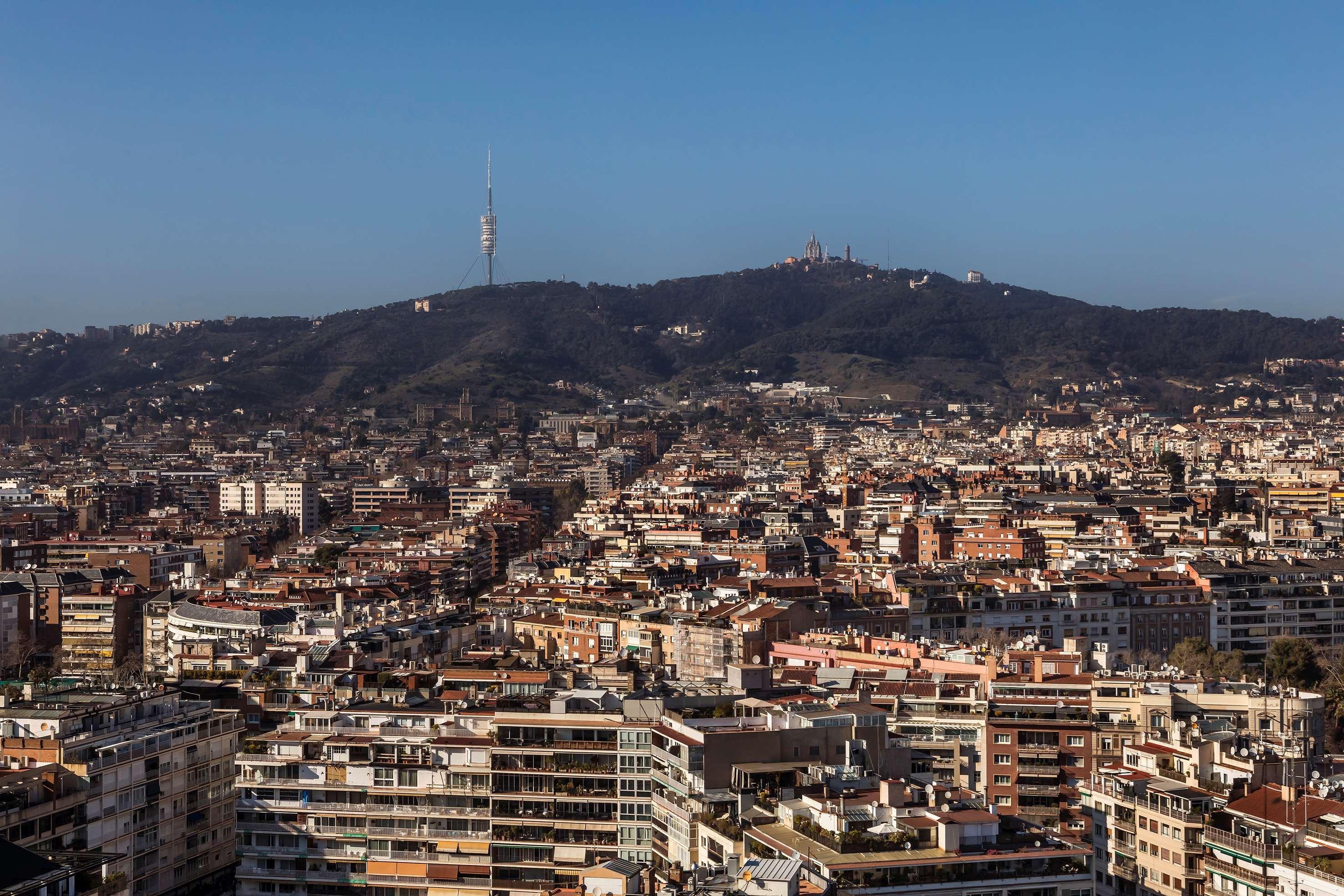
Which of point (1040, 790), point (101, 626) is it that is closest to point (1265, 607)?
point (1040, 790)

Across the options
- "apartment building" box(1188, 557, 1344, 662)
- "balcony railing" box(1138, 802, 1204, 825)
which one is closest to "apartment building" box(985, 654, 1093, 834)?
"balcony railing" box(1138, 802, 1204, 825)

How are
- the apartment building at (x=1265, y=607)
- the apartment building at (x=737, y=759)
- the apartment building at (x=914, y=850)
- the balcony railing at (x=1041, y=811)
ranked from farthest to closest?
the apartment building at (x=1265, y=607) < the balcony railing at (x=1041, y=811) < the apartment building at (x=737, y=759) < the apartment building at (x=914, y=850)

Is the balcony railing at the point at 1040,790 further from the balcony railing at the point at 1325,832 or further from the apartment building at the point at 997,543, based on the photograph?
the apartment building at the point at 997,543

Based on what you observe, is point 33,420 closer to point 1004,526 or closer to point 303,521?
point 303,521

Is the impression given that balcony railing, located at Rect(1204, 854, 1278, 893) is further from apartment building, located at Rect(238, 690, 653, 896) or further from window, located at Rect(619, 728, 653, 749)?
window, located at Rect(619, 728, 653, 749)

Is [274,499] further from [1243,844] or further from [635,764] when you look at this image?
[1243,844]

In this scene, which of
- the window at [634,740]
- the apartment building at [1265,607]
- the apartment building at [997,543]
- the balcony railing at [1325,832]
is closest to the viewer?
the balcony railing at [1325,832]

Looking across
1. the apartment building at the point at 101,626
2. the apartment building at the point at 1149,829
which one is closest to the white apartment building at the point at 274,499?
the apartment building at the point at 101,626

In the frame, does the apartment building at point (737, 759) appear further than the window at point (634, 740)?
No
